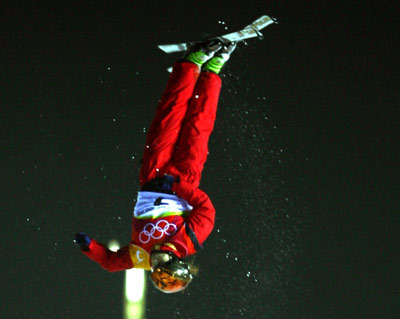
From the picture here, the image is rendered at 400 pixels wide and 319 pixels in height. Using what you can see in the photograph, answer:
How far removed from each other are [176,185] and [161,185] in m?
0.06

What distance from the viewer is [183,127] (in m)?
3.06

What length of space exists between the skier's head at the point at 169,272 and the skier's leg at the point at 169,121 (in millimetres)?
438

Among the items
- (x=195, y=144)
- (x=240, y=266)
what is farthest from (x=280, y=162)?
(x=195, y=144)

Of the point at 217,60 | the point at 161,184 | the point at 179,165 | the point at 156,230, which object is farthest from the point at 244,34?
the point at 156,230

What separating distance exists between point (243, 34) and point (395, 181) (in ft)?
5.17

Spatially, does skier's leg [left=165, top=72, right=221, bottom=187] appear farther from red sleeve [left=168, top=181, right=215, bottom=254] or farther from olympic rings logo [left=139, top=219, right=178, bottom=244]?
olympic rings logo [left=139, top=219, right=178, bottom=244]

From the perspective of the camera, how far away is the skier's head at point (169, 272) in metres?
2.63

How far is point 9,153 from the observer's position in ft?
13.9

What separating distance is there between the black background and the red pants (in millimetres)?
976

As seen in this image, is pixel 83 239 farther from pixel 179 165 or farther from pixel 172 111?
pixel 172 111

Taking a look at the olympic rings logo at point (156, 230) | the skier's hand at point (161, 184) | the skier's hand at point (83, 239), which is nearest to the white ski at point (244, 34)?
the skier's hand at point (161, 184)

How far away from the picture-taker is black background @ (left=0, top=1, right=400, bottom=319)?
4121 mm

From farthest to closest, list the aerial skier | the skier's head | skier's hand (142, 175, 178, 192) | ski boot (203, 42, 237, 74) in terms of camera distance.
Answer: ski boot (203, 42, 237, 74) < skier's hand (142, 175, 178, 192) < the aerial skier < the skier's head

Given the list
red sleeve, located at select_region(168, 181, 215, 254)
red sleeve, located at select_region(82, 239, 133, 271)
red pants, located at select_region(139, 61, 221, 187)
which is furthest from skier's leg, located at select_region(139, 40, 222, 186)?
red sleeve, located at select_region(82, 239, 133, 271)
